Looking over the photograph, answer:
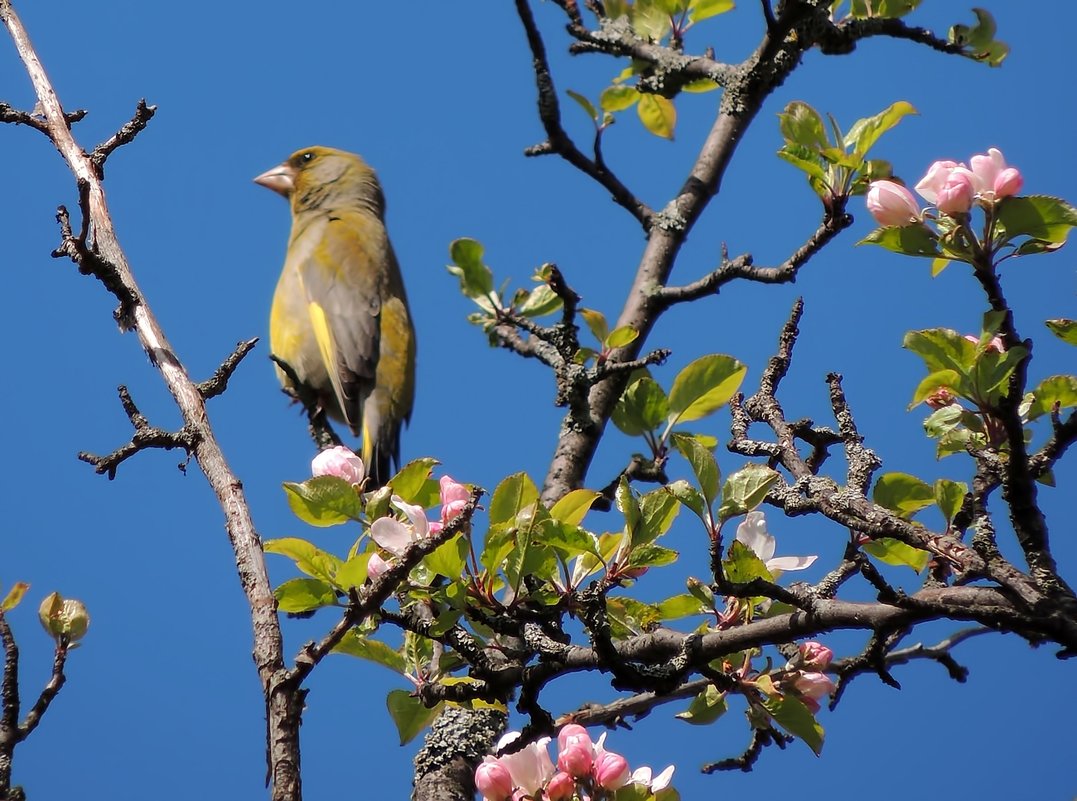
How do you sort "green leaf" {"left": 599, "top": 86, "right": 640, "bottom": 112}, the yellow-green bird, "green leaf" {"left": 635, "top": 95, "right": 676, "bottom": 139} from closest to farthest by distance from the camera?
"green leaf" {"left": 599, "top": 86, "right": 640, "bottom": 112} → "green leaf" {"left": 635, "top": 95, "right": 676, "bottom": 139} → the yellow-green bird

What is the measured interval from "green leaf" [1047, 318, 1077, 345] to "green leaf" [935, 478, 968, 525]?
299 millimetres

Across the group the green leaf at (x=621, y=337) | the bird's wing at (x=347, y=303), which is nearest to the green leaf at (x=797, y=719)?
the green leaf at (x=621, y=337)

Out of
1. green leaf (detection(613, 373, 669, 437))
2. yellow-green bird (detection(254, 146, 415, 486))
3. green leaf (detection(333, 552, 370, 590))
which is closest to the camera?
→ green leaf (detection(333, 552, 370, 590))

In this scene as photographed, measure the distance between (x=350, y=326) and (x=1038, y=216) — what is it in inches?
184

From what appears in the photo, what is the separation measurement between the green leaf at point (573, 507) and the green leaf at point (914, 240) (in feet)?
Result: 2.18

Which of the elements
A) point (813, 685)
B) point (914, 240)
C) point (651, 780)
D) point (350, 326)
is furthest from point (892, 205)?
point (350, 326)

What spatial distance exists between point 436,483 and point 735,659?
0.65 m

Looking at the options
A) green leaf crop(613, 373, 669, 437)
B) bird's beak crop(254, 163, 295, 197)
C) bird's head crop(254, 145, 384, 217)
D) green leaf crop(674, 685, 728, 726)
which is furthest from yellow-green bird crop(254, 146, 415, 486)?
green leaf crop(674, 685, 728, 726)

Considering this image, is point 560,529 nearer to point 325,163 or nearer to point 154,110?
point 154,110

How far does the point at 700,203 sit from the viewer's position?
3.63 metres

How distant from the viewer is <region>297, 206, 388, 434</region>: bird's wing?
607 cm

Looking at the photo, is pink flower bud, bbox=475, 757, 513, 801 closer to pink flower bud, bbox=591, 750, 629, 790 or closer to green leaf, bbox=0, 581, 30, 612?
pink flower bud, bbox=591, 750, 629, 790

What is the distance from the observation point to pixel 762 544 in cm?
226

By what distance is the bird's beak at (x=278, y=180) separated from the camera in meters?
7.95
